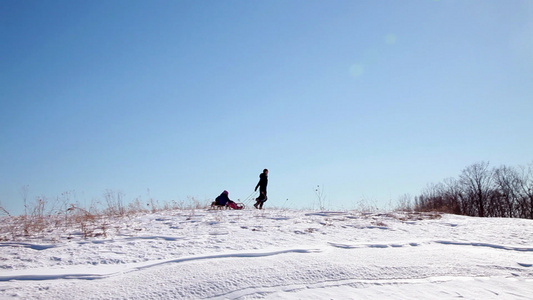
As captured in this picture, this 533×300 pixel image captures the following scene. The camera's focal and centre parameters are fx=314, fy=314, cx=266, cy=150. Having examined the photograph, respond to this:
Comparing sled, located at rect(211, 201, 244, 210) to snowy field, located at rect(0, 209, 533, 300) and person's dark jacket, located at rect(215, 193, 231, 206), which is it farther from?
snowy field, located at rect(0, 209, 533, 300)

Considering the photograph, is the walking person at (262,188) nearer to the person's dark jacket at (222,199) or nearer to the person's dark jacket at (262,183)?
the person's dark jacket at (262,183)

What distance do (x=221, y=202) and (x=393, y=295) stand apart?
7931mm

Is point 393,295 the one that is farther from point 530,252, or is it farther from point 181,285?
point 530,252

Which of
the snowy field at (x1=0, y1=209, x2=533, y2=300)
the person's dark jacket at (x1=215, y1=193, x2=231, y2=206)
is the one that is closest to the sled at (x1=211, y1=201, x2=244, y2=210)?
the person's dark jacket at (x1=215, y1=193, x2=231, y2=206)

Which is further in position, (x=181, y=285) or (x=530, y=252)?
(x=530, y=252)

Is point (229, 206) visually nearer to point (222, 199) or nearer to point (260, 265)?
point (222, 199)

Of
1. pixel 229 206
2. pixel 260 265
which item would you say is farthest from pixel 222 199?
pixel 260 265

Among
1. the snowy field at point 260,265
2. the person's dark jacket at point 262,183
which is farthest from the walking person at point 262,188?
the snowy field at point 260,265

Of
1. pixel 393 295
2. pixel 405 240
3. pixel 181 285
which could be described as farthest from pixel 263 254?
pixel 405 240

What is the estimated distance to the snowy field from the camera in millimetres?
3055

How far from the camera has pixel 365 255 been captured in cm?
424

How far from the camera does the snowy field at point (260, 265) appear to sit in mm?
3055

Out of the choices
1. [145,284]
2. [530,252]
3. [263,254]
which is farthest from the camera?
[530,252]

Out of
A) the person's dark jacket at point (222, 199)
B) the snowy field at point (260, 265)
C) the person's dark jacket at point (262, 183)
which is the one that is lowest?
the snowy field at point (260, 265)
